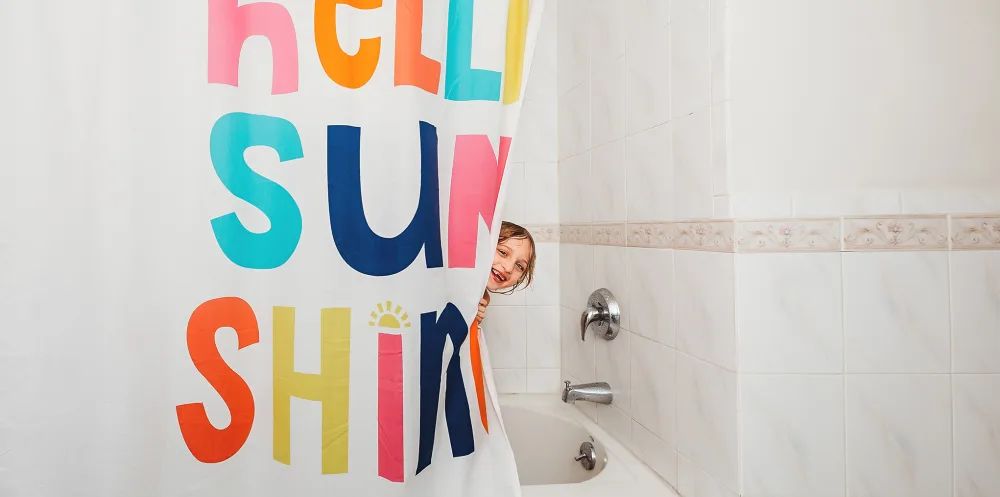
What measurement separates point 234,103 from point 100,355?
39 centimetres

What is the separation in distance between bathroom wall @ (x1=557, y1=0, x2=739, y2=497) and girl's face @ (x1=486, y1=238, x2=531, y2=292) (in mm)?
280

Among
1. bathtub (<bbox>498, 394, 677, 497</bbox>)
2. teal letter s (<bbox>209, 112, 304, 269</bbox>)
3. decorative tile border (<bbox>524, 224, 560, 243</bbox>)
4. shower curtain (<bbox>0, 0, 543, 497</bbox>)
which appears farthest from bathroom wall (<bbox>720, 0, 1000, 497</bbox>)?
decorative tile border (<bbox>524, 224, 560, 243</bbox>)

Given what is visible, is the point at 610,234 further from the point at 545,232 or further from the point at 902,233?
the point at 902,233

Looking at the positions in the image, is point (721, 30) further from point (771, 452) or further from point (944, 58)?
point (771, 452)

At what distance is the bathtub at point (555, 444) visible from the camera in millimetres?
1433

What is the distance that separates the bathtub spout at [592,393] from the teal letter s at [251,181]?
1028mm

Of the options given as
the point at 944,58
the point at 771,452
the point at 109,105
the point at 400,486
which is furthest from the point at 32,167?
the point at 944,58

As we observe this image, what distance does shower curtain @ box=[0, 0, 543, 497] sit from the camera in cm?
A: 78

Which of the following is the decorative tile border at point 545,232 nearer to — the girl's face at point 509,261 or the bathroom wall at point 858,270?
the girl's face at point 509,261

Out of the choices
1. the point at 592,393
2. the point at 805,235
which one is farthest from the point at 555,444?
the point at 805,235

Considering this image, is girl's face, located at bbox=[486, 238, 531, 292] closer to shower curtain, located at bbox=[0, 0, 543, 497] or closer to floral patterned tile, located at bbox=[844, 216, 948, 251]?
shower curtain, located at bbox=[0, 0, 543, 497]

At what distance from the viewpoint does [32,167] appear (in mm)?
780

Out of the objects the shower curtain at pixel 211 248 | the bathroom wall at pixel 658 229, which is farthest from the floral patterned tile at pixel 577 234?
the shower curtain at pixel 211 248

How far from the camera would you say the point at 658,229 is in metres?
1.29
